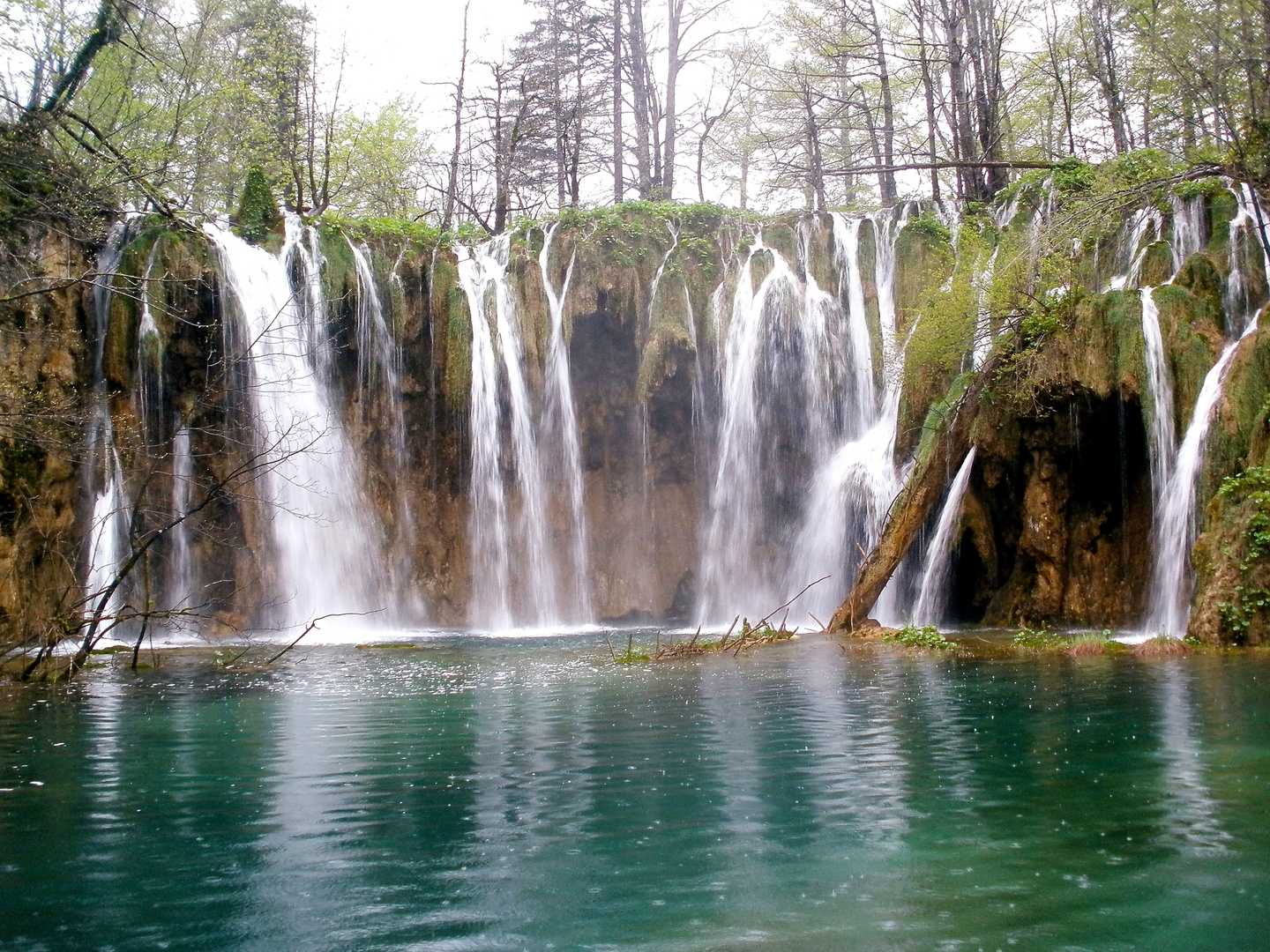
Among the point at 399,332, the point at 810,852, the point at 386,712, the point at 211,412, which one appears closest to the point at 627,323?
the point at 399,332

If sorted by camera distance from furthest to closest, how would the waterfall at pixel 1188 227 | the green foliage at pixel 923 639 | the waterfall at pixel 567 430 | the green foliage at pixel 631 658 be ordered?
the waterfall at pixel 567 430, the waterfall at pixel 1188 227, the green foliage at pixel 923 639, the green foliage at pixel 631 658

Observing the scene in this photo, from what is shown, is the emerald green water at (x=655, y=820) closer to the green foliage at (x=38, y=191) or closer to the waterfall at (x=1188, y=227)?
the green foliage at (x=38, y=191)

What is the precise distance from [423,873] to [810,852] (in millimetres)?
1696

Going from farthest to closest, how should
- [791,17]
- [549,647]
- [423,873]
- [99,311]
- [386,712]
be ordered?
1. [791,17]
2. [99,311]
3. [549,647]
4. [386,712]
5. [423,873]

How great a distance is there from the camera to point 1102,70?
24.2 meters

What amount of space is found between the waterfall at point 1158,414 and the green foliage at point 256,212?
15650 millimetres

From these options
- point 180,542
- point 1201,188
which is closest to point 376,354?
point 180,542

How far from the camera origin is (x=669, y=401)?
22.3m

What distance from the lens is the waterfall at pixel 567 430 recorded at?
71.9 feet

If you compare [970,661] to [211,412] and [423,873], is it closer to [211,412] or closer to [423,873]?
[423,873]

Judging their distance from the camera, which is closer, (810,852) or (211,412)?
(810,852)

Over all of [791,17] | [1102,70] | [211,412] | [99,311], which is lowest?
[211,412]

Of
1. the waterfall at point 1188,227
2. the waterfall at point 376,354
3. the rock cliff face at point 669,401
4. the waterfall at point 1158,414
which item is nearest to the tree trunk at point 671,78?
the rock cliff face at point 669,401

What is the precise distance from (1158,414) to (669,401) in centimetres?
1038
